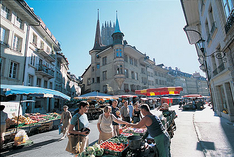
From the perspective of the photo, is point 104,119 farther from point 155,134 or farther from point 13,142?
point 13,142

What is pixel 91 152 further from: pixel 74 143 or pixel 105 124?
pixel 105 124

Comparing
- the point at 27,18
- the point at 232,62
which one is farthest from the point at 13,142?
the point at 232,62

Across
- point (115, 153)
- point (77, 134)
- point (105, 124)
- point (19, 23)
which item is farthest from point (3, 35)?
point (105, 124)

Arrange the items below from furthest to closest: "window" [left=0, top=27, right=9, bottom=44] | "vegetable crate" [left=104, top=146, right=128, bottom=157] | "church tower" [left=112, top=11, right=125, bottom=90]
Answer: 1. "church tower" [left=112, top=11, right=125, bottom=90]
2. "vegetable crate" [left=104, top=146, right=128, bottom=157]
3. "window" [left=0, top=27, right=9, bottom=44]

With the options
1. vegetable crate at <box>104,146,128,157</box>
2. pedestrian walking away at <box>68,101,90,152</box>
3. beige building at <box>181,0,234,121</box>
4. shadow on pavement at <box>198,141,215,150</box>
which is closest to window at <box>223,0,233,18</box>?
beige building at <box>181,0,234,121</box>

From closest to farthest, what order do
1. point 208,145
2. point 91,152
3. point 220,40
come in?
point 91,152, point 208,145, point 220,40

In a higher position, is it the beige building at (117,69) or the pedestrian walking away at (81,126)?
the beige building at (117,69)

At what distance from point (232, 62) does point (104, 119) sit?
27.9 feet

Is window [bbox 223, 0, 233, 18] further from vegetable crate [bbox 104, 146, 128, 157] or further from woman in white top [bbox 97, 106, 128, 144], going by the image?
vegetable crate [bbox 104, 146, 128, 157]

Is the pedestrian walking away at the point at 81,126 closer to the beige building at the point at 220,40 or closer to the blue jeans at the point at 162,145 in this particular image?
the blue jeans at the point at 162,145

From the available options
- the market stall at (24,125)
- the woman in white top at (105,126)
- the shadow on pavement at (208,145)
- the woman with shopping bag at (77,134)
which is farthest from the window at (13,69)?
the shadow on pavement at (208,145)

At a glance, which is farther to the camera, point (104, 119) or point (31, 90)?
point (104, 119)

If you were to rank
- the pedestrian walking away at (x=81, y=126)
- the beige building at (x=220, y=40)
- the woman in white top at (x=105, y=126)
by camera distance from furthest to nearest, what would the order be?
the beige building at (x=220, y=40) → the woman in white top at (x=105, y=126) → the pedestrian walking away at (x=81, y=126)

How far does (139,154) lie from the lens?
284cm
